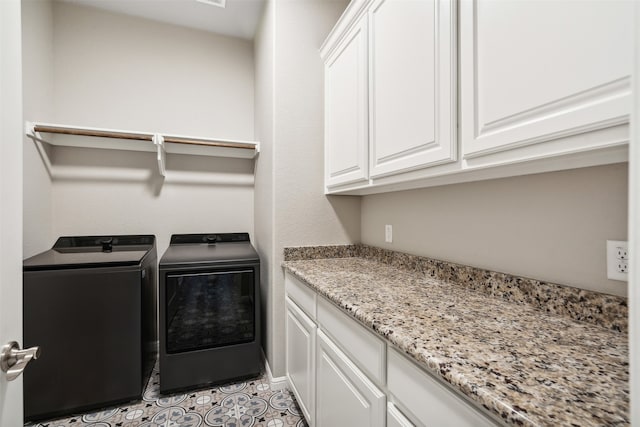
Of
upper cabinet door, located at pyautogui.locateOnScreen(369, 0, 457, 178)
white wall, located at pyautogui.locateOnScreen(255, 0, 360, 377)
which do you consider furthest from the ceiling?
upper cabinet door, located at pyautogui.locateOnScreen(369, 0, 457, 178)

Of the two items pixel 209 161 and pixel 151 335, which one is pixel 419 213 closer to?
pixel 209 161

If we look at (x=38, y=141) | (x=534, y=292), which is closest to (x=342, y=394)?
(x=534, y=292)

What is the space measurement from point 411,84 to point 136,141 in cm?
211

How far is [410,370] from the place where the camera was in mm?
765

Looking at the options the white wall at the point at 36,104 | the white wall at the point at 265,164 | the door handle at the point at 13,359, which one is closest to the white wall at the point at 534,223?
the white wall at the point at 265,164

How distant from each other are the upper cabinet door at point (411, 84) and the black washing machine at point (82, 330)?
1632mm

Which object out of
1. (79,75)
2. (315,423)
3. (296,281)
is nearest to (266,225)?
(296,281)

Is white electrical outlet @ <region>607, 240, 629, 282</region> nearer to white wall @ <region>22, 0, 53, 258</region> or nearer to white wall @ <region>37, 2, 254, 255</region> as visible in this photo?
white wall @ <region>37, 2, 254, 255</region>

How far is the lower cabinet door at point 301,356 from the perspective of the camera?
145 centimetres

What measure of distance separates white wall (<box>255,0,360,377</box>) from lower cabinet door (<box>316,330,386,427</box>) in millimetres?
705

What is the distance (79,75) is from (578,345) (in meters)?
3.30

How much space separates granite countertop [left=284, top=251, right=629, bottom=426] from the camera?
1.65ft

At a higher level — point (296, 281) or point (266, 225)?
point (266, 225)

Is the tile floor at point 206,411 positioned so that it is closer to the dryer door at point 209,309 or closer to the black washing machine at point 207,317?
the black washing machine at point 207,317
